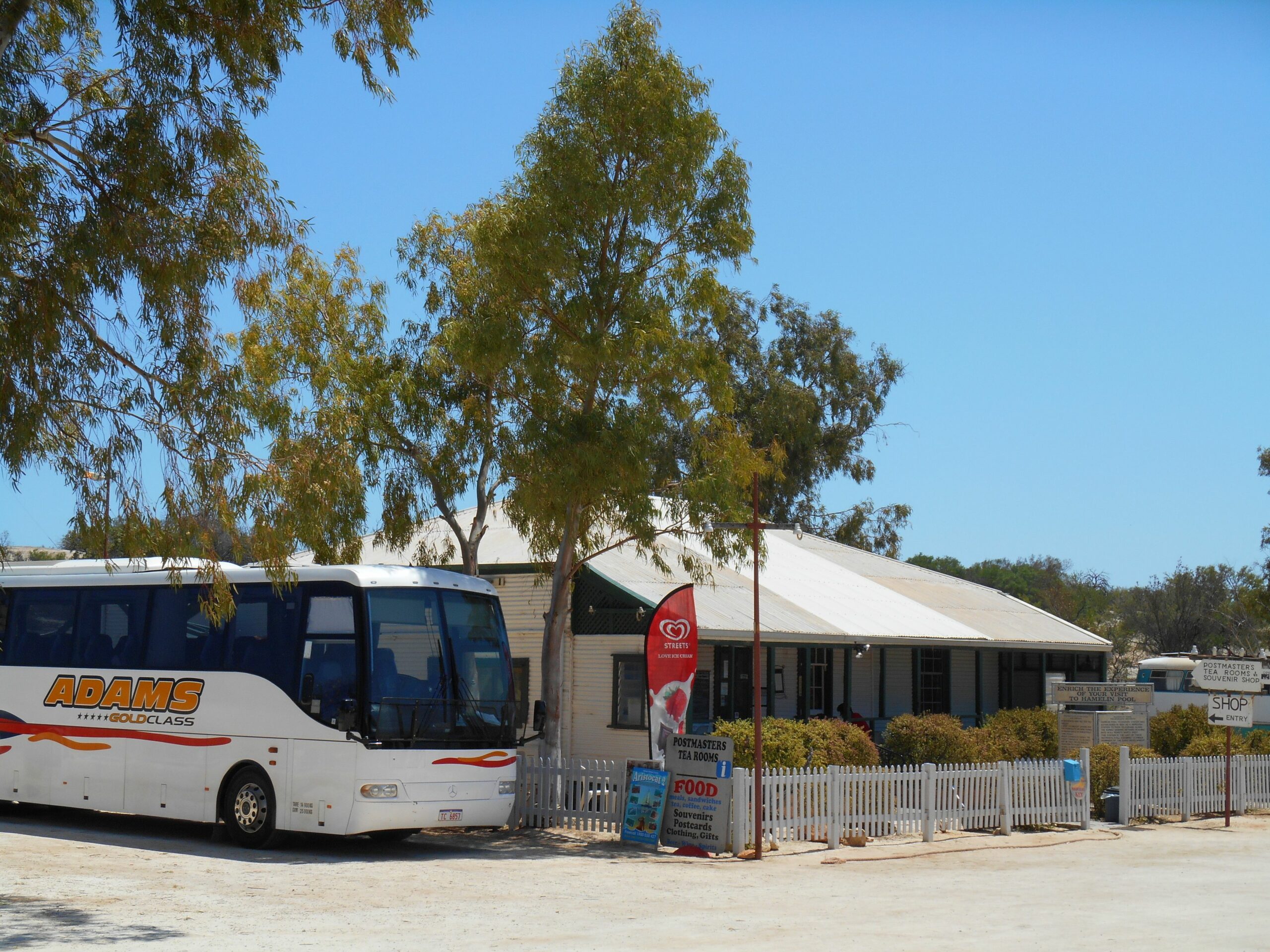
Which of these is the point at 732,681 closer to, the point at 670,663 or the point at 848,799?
the point at 670,663

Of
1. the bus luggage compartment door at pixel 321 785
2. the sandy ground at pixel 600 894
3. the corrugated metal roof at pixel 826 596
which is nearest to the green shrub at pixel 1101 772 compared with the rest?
the sandy ground at pixel 600 894

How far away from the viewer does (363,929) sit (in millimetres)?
9812

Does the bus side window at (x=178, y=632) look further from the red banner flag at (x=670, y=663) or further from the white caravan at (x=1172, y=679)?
the white caravan at (x=1172, y=679)

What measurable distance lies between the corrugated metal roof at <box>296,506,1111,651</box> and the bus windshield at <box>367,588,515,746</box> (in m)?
4.44

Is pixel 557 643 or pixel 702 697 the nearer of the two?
pixel 557 643

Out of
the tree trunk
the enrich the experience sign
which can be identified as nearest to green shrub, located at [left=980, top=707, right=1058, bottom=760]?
the enrich the experience sign

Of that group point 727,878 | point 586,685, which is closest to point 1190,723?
point 586,685

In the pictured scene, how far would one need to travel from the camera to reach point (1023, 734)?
2214 cm

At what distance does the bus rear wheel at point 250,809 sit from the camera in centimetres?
1471

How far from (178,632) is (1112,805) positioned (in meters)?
13.2

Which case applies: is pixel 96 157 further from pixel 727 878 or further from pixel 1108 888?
pixel 1108 888

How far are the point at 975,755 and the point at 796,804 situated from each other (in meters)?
4.39

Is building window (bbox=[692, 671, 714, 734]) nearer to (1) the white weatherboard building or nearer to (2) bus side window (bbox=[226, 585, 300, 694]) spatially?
(1) the white weatherboard building

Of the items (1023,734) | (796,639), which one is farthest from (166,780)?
(1023,734)
